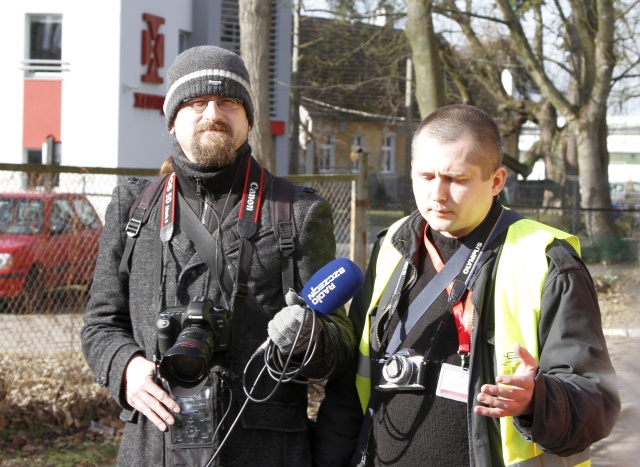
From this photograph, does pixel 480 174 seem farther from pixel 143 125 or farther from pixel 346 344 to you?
pixel 143 125

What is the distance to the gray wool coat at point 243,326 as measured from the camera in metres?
2.83

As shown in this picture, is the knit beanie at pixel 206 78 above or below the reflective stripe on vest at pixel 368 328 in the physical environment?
above

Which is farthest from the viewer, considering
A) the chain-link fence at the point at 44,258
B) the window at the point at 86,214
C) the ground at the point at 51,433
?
the window at the point at 86,214

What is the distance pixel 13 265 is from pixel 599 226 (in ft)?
45.6

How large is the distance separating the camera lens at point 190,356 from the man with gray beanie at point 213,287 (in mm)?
40

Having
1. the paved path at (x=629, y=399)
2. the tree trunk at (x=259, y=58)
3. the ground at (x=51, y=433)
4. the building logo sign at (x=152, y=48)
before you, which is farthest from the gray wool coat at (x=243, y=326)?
the building logo sign at (x=152, y=48)

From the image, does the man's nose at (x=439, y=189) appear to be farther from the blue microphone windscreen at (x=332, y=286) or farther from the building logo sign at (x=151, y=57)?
the building logo sign at (x=151, y=57)

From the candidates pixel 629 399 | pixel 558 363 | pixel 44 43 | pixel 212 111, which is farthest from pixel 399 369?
pixel 44 43

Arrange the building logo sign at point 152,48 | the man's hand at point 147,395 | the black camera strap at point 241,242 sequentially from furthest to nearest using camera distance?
the building logo sign at point 152,48 → the black camera strap at point 241,242 → the man's hand at point 147,395

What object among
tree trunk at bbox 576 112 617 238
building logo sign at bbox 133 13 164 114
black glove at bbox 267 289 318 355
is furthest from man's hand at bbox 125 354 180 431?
building logo sign at bbox 133 13 164 114

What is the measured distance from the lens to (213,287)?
2.86m

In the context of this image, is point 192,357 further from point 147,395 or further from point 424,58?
point 424,58

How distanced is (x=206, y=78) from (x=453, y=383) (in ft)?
3.88

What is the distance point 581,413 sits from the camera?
230 centimetres
